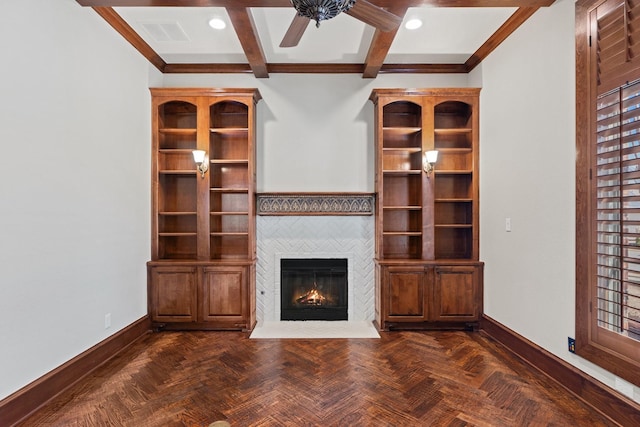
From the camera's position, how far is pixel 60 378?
7.92ft

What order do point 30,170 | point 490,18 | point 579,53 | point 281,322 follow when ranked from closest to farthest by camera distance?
1. point 30,170
2. point 579,53
3. point 490,18
4. point 281,322

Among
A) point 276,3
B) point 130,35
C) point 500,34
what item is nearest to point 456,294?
point 500,34

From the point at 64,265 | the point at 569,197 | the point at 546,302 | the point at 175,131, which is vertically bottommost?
the point at 546,302

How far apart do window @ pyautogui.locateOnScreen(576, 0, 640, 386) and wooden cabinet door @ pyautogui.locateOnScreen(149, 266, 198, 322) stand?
362 centimetres

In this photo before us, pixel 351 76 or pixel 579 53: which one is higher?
pixel 351 76

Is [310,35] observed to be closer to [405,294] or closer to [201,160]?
[201,160]

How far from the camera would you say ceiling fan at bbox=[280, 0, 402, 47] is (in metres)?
1.78

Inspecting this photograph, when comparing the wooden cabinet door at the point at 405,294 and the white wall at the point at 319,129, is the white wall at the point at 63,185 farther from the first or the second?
the wooden cabinet door at the point at 405,294

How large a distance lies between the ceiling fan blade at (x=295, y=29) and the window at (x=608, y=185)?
1.97m

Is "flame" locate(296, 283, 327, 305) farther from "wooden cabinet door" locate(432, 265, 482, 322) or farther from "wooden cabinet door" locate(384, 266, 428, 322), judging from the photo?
"wooden cabinet door" locate(432, 265, 482, 322)

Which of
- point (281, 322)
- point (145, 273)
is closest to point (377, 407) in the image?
point (281, 322)

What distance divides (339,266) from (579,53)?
3052 mm

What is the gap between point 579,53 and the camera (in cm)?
233

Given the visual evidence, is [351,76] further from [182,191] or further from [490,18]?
[182,191]
